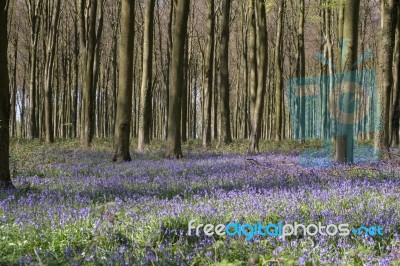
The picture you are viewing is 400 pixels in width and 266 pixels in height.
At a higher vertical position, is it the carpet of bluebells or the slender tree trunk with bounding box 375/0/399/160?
the slender tree trunk with bounding box 375/0/399/160

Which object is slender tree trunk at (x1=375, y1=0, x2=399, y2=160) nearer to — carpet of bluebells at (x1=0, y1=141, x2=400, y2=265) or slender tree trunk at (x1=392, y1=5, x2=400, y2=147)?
carpet of bluebells at (x1=0, y1=141, x2=400, y2=265)

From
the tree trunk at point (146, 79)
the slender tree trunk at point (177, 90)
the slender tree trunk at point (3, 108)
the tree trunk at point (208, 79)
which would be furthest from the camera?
the tree trunk at point (208, 79)

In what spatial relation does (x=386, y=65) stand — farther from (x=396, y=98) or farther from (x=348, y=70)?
(x=396, y=98)

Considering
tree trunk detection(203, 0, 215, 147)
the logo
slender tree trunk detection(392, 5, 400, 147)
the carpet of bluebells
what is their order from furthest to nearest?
tree trunk detection(203, 0, 215, 147), slender tree trunk detection(392, 5, 400, 147), the logo, the carpet of bluebells

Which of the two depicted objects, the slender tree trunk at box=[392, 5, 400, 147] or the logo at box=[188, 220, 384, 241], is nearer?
the logo at box=[188, 220, 384, 241]

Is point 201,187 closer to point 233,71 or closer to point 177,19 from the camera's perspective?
point 177,19

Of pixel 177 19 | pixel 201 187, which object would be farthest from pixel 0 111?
pixel 177 19

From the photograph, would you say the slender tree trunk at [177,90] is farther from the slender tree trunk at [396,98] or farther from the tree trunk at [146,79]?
the slender tree trunk at [396,98]

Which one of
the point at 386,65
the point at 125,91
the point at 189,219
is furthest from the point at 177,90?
the point at 189,219

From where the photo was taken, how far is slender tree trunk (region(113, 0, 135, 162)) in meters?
13.3

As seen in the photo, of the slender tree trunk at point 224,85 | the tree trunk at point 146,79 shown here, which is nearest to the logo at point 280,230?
the tree trunk at point 146,79

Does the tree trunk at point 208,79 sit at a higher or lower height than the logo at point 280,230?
higher

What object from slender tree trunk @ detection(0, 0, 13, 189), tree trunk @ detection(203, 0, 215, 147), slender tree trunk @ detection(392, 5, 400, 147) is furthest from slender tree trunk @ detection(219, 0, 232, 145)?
slender tree trunk @ detection(0, 0, 13, 189)

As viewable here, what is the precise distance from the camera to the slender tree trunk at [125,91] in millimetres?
13320
